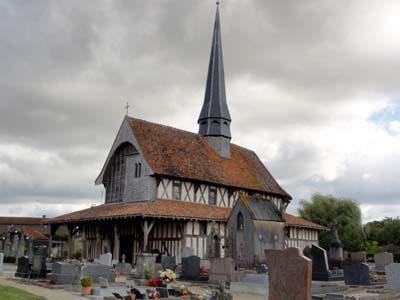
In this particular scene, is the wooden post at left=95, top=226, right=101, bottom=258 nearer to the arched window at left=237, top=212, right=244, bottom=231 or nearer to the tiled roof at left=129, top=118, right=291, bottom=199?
the tiled roof at left=129, top=118, right=291, bottom=199

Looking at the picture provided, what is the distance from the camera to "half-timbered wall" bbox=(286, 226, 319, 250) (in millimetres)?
35844

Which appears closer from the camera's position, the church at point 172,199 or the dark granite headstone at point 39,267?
the dark granite headstone at point 39,267

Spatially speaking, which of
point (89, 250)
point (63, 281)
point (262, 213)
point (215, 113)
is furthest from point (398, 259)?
point (63, 281)

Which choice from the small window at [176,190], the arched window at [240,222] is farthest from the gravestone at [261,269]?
the small window at [176,190]

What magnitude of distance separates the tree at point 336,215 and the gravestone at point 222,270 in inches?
1157

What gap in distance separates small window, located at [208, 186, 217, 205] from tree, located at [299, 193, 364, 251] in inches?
733

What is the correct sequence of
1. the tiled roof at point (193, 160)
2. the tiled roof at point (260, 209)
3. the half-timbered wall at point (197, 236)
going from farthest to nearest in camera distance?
the tiled roof at point (193, 160)
the half-timbered wall at point (197, 236)
the tiled roof at point (260, 209)

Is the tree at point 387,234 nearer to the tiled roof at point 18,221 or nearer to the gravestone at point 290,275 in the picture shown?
the gravestone at point 290,275

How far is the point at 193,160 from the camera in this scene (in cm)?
3309

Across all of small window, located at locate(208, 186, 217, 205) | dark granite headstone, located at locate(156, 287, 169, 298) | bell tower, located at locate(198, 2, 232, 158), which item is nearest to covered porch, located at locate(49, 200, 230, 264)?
small window, located at locate(208, 186, 217, 205)

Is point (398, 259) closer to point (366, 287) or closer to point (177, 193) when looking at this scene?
point (177, 193)

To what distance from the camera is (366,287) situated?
1806 centimetres

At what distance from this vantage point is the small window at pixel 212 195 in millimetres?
32781

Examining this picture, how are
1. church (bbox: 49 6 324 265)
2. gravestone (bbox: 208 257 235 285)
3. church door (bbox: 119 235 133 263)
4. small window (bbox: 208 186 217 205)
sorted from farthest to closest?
small window (bbox: 208 186 217 205) → church door (bbox: 119 235 133 263) → church (bbox: 49 6 324 265) → gravestone (bbox: 208 257 235 285)
